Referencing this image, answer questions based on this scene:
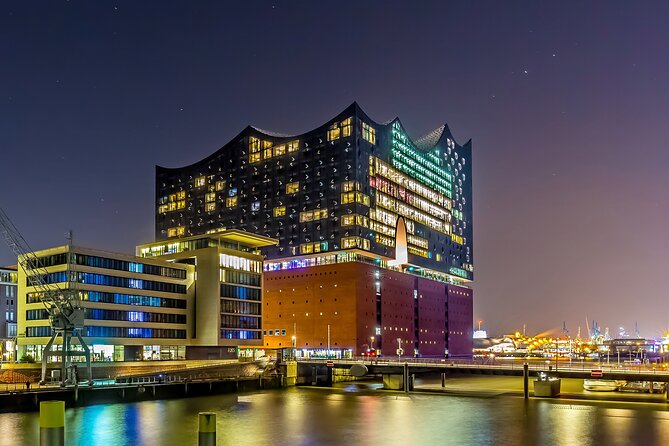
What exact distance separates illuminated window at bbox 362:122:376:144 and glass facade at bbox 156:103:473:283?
0.24 m

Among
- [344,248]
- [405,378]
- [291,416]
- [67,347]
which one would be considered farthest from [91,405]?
[344,248]

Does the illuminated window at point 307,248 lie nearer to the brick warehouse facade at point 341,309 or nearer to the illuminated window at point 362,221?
the brick warehouse facade at point 341,309

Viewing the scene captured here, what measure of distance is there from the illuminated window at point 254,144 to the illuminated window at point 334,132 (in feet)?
74.6

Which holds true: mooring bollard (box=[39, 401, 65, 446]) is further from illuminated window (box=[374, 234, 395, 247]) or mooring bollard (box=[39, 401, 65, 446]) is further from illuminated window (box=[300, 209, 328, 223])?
illuminated window (box=[374, 234, 395, 247])

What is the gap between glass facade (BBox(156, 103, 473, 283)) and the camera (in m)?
157

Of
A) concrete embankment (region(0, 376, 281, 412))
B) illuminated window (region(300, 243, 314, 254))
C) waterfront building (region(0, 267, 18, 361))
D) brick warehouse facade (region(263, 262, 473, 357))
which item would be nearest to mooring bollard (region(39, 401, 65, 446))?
concrete embankment (region(0, 376, 281, 412))

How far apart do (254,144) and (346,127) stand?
2879 cm

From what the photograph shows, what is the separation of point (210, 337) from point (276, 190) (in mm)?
51796

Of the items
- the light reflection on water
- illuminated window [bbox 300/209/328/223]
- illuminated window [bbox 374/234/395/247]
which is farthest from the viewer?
illuminated window [bbox 374/234/395/247]

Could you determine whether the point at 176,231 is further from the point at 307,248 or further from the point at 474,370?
the point at 474,370

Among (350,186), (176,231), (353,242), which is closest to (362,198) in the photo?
(350,186)

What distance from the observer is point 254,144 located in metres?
175

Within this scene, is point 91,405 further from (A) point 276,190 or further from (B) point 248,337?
(A) point 276,190

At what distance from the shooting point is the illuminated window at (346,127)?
157250 mm
